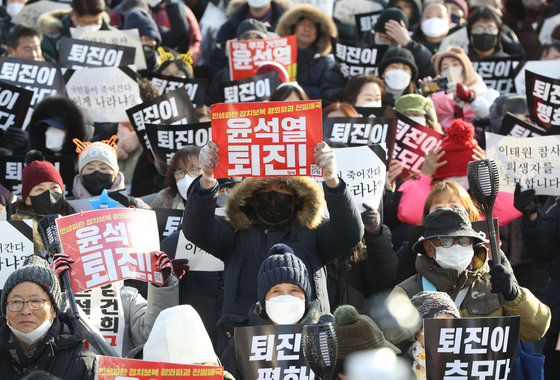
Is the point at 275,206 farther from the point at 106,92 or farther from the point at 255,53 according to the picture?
the point at 255,53

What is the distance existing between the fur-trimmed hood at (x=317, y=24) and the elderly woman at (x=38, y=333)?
6858 mm

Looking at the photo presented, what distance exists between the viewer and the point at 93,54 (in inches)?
464

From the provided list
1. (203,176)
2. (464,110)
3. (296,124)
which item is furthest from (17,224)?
(464,110)

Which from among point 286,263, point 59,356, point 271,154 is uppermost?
point 271,154

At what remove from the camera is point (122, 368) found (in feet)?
17.4

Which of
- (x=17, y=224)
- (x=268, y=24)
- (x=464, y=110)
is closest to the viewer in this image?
(x=17, y=224)

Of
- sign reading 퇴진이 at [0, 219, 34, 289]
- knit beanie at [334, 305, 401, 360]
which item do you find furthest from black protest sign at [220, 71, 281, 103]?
knit beanie at [334, 305, 401, 360]

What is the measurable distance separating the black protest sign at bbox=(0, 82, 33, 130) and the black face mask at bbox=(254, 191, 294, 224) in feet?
13.5

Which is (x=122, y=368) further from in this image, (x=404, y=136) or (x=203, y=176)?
(x=404, y=136)

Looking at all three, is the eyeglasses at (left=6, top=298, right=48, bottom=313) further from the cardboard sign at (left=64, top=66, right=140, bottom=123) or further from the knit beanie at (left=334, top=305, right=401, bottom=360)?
the cardboard sign at (left=64, top=66, right=140, bottom=123)

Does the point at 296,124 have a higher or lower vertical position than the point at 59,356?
higher

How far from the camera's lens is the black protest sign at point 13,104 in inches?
404

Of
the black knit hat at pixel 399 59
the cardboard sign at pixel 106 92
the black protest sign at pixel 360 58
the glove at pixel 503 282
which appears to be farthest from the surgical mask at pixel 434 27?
the glove at pixel 503 282

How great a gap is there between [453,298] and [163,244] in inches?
78.5
